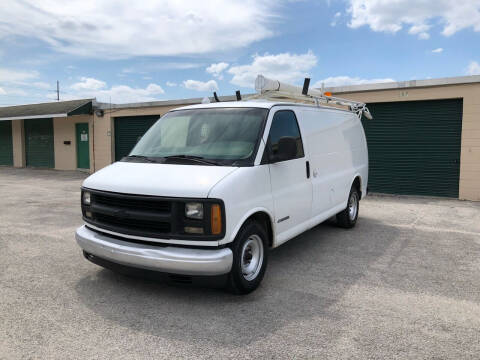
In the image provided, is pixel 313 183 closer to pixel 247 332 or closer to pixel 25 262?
pixel 247 332

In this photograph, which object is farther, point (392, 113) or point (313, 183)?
point (392, 113)

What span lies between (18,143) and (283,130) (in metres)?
22.7

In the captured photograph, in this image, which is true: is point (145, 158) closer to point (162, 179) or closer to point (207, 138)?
point (207, 138)

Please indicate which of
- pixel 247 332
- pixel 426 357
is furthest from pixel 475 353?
pixel 247 332

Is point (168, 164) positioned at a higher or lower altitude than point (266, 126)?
lower

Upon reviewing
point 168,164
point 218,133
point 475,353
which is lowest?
point 475,353

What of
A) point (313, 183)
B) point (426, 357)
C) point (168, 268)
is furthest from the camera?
point (313, 183)

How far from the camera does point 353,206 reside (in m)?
7.67

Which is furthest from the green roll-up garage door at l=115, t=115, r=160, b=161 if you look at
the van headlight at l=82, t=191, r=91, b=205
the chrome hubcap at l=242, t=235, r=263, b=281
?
the chrome hubcap at l=242, t=235, r=263, b=281

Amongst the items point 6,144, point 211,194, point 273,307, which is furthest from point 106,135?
point 273,307

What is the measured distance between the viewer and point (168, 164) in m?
4.36

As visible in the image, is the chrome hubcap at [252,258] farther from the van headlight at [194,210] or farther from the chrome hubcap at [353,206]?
the chrome hubcap at [353,206]

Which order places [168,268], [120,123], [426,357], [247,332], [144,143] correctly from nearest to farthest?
[426,357]
[247,332]
[168,268]
[144,143]
[120,123]

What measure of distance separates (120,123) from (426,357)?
17312 mm
